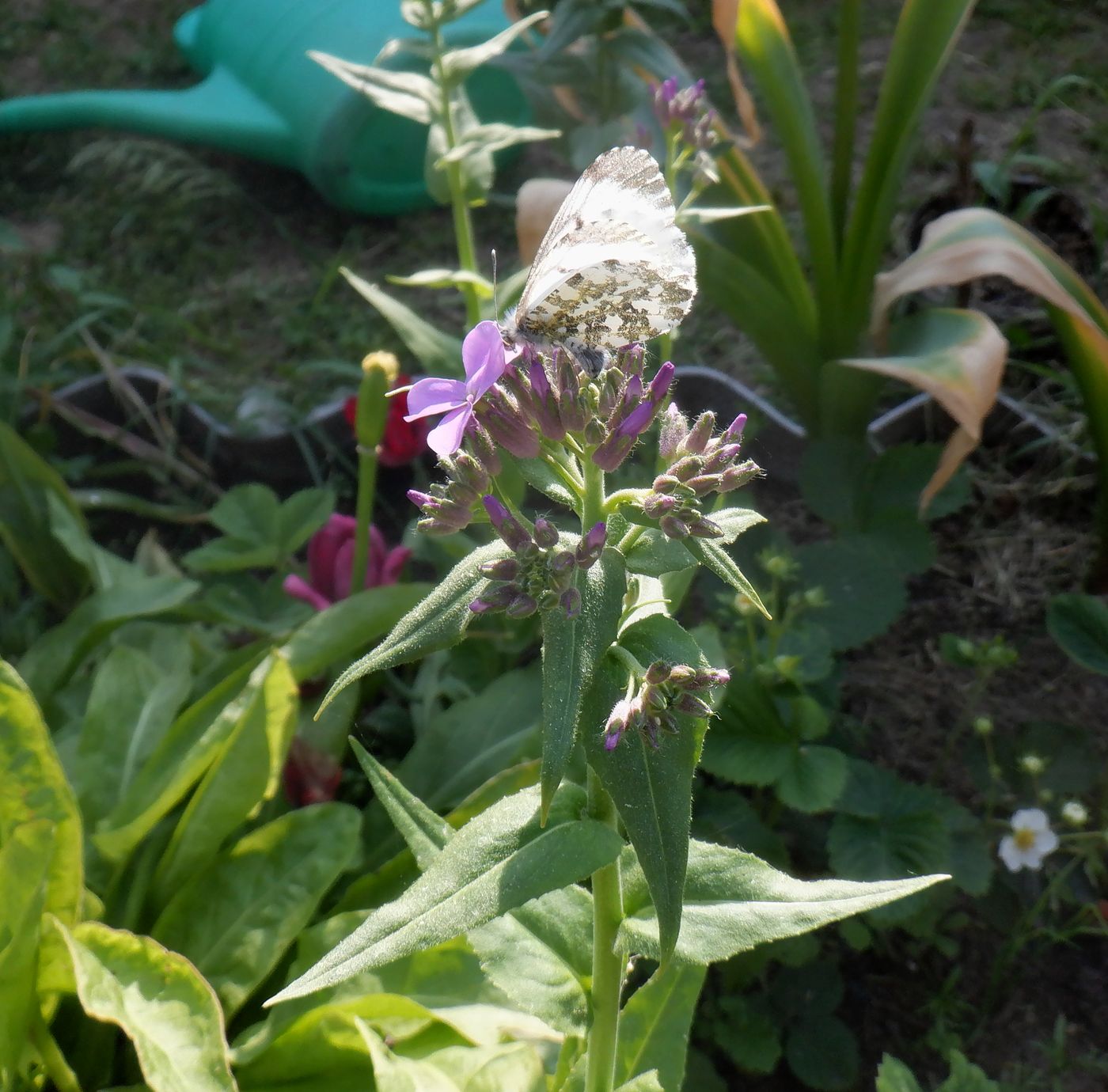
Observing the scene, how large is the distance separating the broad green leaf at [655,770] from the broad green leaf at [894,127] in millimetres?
1396

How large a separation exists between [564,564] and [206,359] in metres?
2.03

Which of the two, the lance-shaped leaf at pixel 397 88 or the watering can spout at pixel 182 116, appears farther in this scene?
the watering can spout at pixel 182 116

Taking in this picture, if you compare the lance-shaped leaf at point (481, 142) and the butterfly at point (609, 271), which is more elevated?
the butterfly at point (609, 271)

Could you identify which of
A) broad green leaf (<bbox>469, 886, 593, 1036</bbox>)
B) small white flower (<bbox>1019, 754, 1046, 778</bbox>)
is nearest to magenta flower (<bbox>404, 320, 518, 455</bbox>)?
broad green leaf (<bbox>469, 886, 593, 1036</bbox>)

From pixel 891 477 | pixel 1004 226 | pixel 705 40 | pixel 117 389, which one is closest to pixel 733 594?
pixel 891 477

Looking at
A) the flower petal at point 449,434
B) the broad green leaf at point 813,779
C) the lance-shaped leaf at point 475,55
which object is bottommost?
the broad green leaf at point 813,779

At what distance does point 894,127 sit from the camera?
1.91m

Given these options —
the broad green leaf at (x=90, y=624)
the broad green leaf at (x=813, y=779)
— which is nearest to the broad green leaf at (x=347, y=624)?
the broad green leaf at (x=90, y=624)

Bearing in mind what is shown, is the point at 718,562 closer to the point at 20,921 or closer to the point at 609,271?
the point at 609,271

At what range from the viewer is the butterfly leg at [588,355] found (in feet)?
2.84

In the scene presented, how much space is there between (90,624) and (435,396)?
113 centimetres

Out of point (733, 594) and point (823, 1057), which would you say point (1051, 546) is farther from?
point (823, 1057)

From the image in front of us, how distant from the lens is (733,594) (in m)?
1.69

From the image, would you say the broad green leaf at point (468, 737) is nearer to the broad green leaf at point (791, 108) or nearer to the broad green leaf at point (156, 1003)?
the broad green leaf at point (156, 1003)
